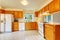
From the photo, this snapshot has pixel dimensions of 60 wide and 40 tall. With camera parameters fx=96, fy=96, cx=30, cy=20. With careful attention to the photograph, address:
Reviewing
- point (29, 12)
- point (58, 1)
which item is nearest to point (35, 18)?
point (29, 12)

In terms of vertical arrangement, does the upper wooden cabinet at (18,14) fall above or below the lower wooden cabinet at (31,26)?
above

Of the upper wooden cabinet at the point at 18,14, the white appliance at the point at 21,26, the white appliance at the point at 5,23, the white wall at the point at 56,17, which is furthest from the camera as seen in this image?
the upper wooden cabinet at the point at 18,14

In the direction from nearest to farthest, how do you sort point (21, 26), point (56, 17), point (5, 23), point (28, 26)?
point (56, 17) → point (5, 23) → point (21, 26) → point (28, 26)

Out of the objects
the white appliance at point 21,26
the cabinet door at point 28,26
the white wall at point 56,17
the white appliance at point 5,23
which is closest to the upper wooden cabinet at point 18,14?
the white appliance at point 21,26

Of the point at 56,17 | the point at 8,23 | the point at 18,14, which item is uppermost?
the point at 18,14

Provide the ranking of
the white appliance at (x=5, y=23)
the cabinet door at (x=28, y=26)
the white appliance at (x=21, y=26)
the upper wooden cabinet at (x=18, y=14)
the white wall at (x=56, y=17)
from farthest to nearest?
the upper wooden cabinet at (x=18, y=14), the cabinet door at (x=28, y=26), the white appliance at (x=21, y=26), the white appliance at (x=5, y=23), the white wall at (x=56, y=17)

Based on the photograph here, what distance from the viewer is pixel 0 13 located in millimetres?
9320

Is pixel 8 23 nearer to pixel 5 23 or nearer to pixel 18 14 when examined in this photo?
pixel 5 23

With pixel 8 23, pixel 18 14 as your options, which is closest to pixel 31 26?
pixel 18 14

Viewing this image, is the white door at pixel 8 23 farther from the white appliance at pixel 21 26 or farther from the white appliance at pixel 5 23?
the white appliance at pixel 21 26

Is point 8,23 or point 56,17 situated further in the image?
point 8,23

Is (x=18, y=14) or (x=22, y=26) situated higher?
(x=18, y=14)

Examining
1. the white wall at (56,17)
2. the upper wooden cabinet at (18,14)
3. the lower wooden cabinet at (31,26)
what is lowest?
the lower wooden cabinet at (31,26)

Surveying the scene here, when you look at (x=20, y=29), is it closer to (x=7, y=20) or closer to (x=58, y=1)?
(x=7, y=20)
